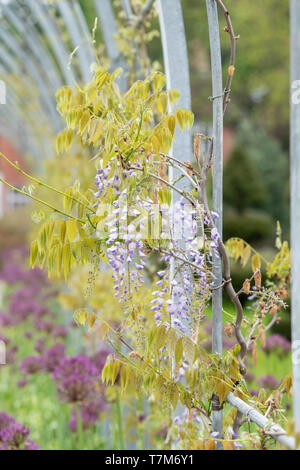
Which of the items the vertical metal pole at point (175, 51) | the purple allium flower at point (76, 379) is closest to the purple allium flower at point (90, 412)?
the purple allium flower at point (76, 379)

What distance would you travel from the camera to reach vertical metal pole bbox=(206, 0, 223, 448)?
52.1 inches

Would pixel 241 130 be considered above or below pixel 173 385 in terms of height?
above

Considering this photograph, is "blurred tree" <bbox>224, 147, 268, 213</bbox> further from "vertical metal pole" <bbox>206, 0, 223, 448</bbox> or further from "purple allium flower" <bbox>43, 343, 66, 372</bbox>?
"vertical metal pole" <bbox>206, 0, 223, 448</bbox>

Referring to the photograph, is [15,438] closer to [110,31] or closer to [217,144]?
[217,144]

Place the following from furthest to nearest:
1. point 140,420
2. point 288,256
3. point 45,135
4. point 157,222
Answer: point 45,135, point 140,420, point 288,256, point 157,222

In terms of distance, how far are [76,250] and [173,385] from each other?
1.33ft

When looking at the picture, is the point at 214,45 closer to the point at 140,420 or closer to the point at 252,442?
the point at 252,442

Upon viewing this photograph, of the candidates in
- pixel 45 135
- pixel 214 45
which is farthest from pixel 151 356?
pixel 45 135

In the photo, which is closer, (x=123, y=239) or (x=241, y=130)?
(x=123, y=239)

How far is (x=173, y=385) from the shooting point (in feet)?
4.36

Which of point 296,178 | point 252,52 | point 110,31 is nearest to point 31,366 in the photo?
point 110,31

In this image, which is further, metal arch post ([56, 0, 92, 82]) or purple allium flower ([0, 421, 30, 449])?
metal arch post ([56, 0, 92, 82])

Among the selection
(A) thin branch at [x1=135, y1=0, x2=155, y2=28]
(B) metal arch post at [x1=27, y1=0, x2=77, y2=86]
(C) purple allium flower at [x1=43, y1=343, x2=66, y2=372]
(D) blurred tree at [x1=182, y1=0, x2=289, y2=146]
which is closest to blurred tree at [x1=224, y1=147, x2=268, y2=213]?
(D) blurred tree at [x1=182, y1=0, x2=289, y2=146]

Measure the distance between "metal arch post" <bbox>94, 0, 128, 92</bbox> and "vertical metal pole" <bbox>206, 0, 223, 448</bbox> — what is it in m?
1.10
